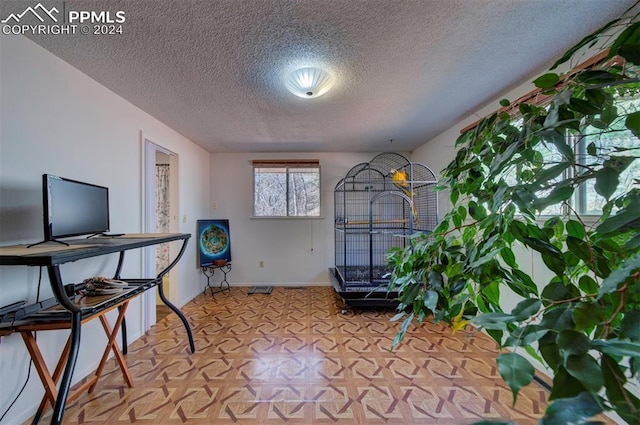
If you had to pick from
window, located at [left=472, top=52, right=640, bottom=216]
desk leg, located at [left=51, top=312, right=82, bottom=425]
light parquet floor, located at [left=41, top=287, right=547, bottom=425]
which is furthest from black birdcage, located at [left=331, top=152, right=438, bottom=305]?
desk leg, located at [left=51, top=312, right=82, bottom=425]

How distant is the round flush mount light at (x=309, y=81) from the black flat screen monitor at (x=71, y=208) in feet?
5.18

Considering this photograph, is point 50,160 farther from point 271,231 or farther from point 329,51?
point 271,231

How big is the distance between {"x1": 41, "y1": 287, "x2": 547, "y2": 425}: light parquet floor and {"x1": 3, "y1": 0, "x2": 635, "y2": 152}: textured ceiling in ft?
7.17

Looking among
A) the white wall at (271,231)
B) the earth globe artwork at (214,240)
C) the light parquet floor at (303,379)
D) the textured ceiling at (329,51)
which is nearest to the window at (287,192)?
the white wall at (271,231)

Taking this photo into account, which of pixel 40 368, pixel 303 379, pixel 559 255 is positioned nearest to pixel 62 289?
pixel 40 368

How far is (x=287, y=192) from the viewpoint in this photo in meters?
4.39

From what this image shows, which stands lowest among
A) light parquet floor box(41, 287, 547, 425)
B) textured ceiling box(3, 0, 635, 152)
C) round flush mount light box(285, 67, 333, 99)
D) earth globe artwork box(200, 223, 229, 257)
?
light parquet floor box(41, 287, 547, 425)

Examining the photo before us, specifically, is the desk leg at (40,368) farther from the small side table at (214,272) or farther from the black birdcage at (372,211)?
the black birdcage at (372,211)

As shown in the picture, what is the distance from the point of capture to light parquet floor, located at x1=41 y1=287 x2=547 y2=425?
5.06 ft

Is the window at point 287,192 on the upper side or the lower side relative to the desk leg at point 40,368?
upper

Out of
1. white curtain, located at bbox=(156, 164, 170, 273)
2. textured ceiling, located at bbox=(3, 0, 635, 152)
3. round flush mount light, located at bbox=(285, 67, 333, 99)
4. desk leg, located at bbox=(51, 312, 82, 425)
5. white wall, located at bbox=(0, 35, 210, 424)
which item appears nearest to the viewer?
→ desk leg, located at bbox=(51, 312, 82, 425)

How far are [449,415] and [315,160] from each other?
3.59 metres

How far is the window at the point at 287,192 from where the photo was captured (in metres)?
4.38

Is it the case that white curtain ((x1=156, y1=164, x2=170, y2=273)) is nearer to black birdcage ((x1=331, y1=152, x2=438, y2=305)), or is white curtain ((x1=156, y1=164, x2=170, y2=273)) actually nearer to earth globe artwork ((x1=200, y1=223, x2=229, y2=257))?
earth globe artwork ((x1=200, y1=223, x2=229, y2=257))
